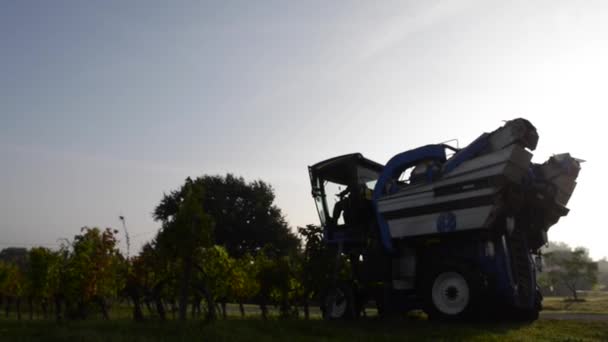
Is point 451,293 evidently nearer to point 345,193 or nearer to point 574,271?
point 345,193

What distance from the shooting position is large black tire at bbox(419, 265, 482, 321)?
453 inches

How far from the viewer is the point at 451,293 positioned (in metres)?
12.0

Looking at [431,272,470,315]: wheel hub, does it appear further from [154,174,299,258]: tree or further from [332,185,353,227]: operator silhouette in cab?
[154,174,299,258]: tree

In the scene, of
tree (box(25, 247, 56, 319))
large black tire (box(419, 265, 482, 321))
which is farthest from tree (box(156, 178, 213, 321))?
tree (box(25, 247, 56, 319))

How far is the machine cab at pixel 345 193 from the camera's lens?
15180mm

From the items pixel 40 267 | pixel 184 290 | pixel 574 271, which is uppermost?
pixel 40 267

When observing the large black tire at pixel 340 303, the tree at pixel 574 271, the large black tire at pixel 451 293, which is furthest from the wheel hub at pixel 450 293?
the tree at pixel 574 271

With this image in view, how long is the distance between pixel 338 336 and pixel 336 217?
6856mm

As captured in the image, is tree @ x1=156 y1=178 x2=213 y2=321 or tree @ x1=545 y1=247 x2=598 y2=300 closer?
tree @ x1=156 y1=178 x2=213 y2=321

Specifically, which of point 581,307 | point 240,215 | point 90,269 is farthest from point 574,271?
point 90,269

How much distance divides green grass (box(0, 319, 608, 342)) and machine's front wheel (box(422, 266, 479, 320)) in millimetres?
556

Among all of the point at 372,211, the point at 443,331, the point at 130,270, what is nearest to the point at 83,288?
the point at 130,270

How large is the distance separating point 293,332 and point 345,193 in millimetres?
7057

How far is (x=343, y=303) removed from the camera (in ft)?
46.9
